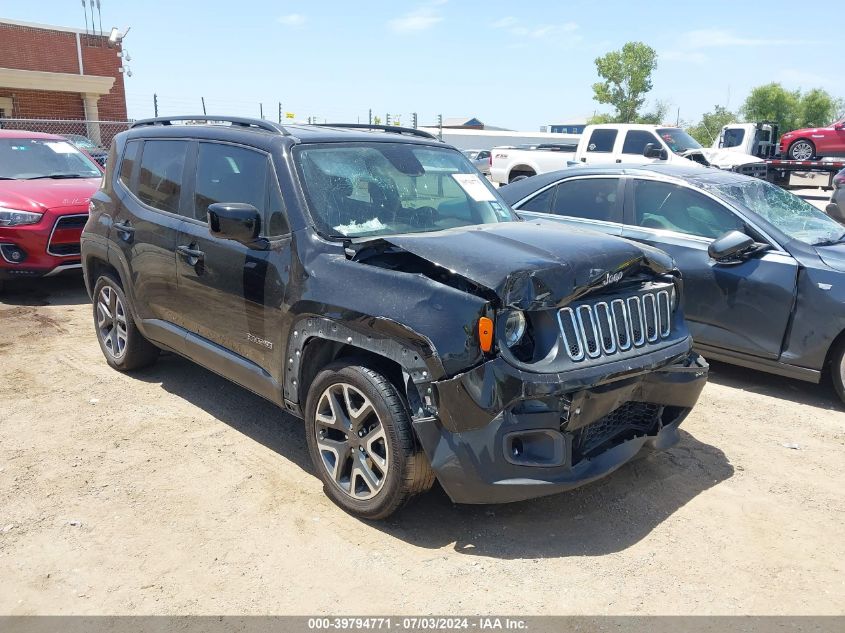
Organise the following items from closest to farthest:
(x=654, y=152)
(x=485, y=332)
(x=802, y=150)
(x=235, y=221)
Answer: (x=485, y=332)
(x=235, y=221)
(x=654, y=152)
(x=802, y=150)

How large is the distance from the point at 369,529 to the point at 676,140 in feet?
49.9

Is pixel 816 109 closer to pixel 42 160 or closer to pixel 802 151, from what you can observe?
pixel 802 151

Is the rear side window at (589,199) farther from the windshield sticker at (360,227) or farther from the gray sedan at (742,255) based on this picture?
the windshield sticker at (360,227)

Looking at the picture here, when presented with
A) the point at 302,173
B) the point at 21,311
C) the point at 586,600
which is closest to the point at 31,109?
the point at 21,311

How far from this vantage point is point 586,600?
9.80 ft

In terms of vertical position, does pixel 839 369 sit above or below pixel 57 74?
below

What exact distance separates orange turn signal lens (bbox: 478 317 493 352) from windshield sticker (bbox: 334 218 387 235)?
3.65 ft

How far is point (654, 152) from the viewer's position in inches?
576

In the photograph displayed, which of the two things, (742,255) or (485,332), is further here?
(742,255)

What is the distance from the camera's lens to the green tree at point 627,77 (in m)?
59.5

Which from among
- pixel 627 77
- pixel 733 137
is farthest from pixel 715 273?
pixel 627 77

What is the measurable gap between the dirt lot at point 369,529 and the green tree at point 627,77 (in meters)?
60.6

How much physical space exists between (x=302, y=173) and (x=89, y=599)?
91.1 inches

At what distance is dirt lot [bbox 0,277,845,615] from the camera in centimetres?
303
